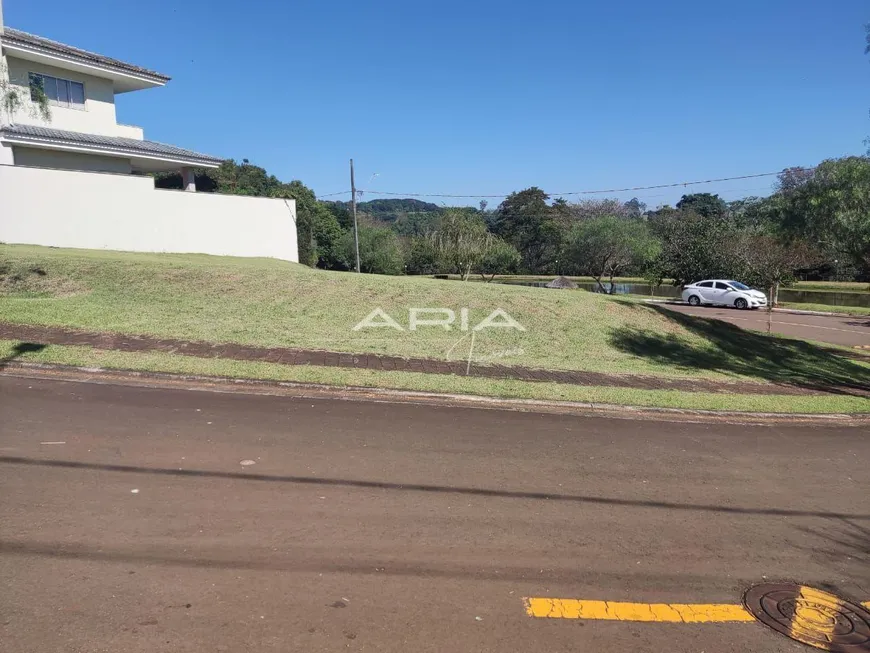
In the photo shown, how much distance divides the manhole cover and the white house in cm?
2178

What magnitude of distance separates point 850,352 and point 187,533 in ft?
67.6

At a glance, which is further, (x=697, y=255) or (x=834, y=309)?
(x=697, y=255)

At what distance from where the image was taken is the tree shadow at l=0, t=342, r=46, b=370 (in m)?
9.26

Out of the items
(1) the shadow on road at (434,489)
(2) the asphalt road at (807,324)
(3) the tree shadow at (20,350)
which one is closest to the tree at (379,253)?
(2) the asphalt road at (807,324)

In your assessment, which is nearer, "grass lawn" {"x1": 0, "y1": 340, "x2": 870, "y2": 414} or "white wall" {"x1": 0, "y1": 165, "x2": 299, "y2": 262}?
"grass lawn" {"x1": 0, "y1": 340, "x2": 870, "y2": 414}

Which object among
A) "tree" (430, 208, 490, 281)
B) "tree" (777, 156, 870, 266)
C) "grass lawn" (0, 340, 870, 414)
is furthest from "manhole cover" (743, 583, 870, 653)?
"tree" (430, 208, 490, 281)

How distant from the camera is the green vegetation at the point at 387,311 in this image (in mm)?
12445

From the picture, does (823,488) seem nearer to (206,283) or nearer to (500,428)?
(500,428)

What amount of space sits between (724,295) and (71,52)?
34.7 m

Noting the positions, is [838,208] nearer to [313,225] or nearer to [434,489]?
[434,489]

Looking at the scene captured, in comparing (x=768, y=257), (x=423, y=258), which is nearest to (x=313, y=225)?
(x=423, y=258)

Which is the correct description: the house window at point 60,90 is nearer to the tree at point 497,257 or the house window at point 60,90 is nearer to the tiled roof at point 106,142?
the tiled roof at point 106,142

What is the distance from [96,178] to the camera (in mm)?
21047

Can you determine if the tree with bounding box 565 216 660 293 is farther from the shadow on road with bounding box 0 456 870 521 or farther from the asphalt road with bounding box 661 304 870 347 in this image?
the shadow on road with bounding box 0 456 870 521
